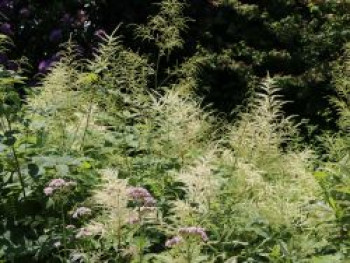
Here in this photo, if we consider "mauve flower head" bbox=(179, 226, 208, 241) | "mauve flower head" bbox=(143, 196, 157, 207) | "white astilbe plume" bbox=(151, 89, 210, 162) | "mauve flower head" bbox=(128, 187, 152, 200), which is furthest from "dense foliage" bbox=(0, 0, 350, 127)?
"mauve flower head" bbox=(179, 226, 208, 241)

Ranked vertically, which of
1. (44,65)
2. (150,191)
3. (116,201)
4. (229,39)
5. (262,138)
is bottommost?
(116,201)

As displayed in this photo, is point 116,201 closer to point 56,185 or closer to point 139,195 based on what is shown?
point 139,195

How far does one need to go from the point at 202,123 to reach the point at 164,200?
3.48 feet

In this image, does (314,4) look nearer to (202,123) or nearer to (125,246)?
(202,123)

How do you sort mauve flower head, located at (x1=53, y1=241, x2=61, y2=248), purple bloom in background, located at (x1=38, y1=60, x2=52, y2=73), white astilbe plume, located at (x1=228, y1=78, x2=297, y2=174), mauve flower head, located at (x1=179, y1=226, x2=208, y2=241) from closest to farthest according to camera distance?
mauve flower head, located at (x1=179, y1=226, x2=208, y2=241) → mauve flower head, located at (x1=53, y1=241, x2=61, y2=248) → white astilbe plume, located at (x1=228, y1=78, x2=297, y2=174) → purple bloom in background, located at (x1=38, y1=60, x2=52, y2=73)

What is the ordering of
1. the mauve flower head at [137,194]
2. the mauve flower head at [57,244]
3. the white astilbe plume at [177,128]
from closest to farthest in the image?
the mauve flower head at [137,194], the mauve flower head at [57,244], the white astilbe plume at [177,128]

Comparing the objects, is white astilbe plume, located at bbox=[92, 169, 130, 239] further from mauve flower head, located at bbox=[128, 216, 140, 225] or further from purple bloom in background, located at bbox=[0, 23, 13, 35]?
purple bloom in background, located at bbox=[0, 23, 13, 35]

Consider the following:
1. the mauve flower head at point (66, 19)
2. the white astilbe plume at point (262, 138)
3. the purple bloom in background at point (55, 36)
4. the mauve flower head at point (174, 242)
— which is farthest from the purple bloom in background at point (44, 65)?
the mauve flower head at point (174, 242)

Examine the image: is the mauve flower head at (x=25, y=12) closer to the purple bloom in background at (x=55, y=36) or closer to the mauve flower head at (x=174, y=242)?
the purple bloom in background at (x=55, y=36)

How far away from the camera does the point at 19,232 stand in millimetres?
3240

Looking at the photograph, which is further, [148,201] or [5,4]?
[5,4]

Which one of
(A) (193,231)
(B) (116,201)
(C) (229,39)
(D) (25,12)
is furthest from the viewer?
(C) (229,39)

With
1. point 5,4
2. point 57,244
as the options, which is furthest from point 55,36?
point 57,244

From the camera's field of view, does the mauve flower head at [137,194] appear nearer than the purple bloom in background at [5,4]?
Yes
